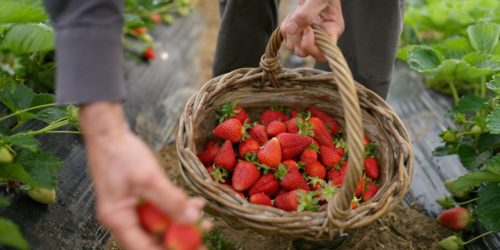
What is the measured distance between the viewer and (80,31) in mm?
505

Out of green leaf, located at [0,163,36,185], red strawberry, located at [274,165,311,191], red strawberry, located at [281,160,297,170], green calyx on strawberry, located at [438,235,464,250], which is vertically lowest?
green calyx on strawberry, located at [438,235,464,250]

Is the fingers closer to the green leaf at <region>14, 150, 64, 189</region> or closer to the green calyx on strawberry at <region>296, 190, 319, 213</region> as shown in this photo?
the green calyx on strawberry at <region>296, 190, 319, 213</region>

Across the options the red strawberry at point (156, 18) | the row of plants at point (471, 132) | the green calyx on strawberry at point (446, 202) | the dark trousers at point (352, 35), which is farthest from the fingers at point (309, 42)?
the red strawberry at point (156, 18)

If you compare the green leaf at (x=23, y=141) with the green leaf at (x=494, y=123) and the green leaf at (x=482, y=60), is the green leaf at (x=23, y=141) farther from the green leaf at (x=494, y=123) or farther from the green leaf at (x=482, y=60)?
the green leaf at (x=482, y=60)

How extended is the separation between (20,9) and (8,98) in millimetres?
264

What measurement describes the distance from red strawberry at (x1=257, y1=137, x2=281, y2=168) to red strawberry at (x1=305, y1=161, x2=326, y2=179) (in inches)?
4.1

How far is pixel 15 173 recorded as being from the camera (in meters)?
0.73

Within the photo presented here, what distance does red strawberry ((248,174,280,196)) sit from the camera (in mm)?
951

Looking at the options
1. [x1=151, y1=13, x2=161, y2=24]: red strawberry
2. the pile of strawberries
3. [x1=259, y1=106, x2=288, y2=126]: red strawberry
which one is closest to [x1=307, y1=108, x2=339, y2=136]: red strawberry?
the pile of strawberries

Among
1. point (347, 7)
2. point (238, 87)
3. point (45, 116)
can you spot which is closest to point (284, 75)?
point (238, 87)

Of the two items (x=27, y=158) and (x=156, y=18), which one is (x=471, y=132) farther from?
(x=156, y=18)

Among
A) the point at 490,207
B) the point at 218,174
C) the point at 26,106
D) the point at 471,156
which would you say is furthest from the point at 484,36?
the point at 26,106

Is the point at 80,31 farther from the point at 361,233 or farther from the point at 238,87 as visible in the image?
the point at 361,233

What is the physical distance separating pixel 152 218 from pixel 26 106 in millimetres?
751
